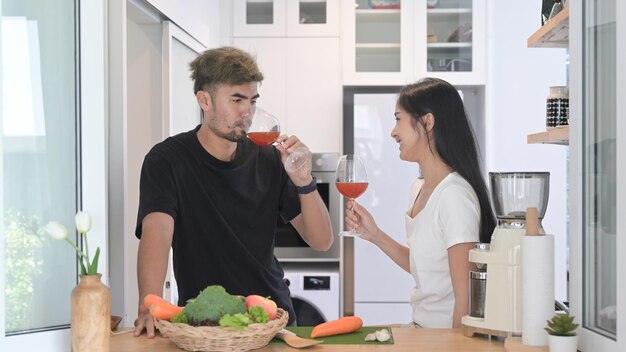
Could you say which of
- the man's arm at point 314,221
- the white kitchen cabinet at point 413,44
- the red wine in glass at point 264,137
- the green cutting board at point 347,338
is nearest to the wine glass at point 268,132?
the red wine in glass at point 264,137

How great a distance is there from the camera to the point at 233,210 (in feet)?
8.64

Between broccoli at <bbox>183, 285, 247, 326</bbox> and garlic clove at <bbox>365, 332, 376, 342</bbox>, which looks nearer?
broccoli at <bbox>183, 285, 247, 326</bbox>

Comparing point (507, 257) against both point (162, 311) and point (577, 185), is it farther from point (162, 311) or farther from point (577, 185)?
point (162, 311)

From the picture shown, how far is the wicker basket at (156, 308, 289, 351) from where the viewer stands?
183cm

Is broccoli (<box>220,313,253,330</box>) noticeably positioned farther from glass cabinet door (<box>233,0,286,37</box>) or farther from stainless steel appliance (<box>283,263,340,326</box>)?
glass cabinet door (<box>233,0,286,37</box>)

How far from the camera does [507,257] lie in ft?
6.47

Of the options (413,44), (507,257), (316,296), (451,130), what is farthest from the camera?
(413,44)

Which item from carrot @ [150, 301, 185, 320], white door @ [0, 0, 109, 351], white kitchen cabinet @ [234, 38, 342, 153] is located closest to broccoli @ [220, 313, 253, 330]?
carrot @ [150, 301, 185, 320]

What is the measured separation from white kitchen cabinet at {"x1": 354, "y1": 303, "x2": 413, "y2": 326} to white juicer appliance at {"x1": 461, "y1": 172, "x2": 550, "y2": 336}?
9.12 ft

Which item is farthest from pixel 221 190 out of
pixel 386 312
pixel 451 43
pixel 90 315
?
pixel 451 43

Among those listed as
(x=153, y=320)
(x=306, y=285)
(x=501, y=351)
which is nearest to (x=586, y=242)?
(x=501, y=351)

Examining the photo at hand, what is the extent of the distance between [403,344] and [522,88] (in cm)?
329

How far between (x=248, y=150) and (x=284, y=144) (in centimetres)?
53

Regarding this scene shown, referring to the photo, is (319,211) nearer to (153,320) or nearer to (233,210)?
(233,210)
